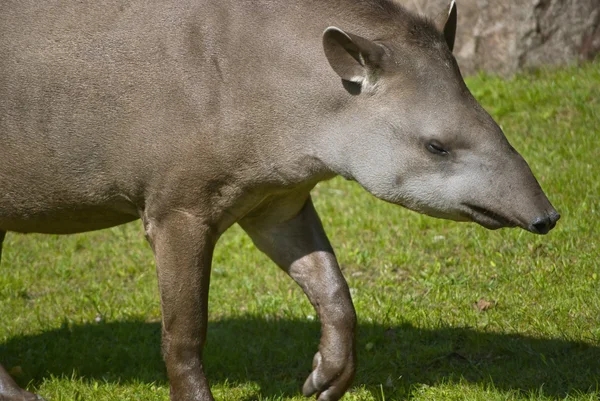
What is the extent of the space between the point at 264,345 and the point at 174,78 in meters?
2.16

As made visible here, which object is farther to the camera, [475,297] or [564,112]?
[564,112]

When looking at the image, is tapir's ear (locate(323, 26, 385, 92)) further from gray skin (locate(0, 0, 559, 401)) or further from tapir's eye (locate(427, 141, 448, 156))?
tapir's eye (locate(427, 141, 448, 156))

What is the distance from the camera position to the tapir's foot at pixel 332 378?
5223 mm

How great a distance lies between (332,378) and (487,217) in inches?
52.0

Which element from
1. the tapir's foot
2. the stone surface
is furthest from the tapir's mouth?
the stone surface

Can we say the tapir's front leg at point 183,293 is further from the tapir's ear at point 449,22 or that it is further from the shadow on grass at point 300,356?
the tapir's ear at point 449,22

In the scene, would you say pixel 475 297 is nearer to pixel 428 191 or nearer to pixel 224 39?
pixel 428 191

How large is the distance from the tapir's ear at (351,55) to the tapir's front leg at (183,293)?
1.03m

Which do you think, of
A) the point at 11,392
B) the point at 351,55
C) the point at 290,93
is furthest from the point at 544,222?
the point at 11,392

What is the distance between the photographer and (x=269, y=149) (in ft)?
15.6

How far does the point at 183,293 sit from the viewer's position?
490 cm

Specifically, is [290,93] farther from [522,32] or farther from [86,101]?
[522,32]

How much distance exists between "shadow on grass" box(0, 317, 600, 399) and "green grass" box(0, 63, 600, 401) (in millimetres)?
12

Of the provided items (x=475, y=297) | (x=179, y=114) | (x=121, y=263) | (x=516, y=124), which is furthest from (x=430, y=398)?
(x=516, y=124)
